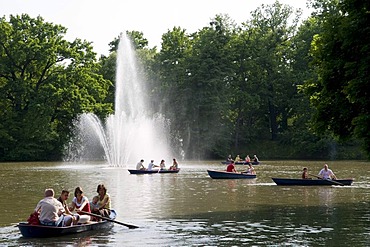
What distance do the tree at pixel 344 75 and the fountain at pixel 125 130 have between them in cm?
3832

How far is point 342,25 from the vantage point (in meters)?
24.1

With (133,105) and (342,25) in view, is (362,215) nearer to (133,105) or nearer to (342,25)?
(342,25)

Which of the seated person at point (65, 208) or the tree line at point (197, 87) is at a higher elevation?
the tree line at point (197, 87)

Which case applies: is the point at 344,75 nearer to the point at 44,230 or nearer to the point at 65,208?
the point at 65,208

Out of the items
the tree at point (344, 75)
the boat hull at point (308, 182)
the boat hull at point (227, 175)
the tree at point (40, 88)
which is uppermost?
the tree at point (40, 88)

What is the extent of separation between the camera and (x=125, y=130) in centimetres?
6762

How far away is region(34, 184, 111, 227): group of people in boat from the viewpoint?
18.7 meters

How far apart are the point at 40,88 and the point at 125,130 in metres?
17.6

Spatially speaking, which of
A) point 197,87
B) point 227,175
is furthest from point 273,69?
point 227,175

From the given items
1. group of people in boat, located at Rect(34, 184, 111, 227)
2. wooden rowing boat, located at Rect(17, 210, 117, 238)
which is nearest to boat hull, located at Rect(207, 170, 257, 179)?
group of people in boat, located at Rect(34, 184, 111, 227)

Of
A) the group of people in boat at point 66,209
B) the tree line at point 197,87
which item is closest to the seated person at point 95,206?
the group of people in boat at point 66,209

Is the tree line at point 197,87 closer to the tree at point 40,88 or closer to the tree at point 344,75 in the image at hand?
the tree at point 40,88

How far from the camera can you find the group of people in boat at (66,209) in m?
18.7

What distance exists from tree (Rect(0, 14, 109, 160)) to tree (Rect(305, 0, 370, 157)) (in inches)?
2214
